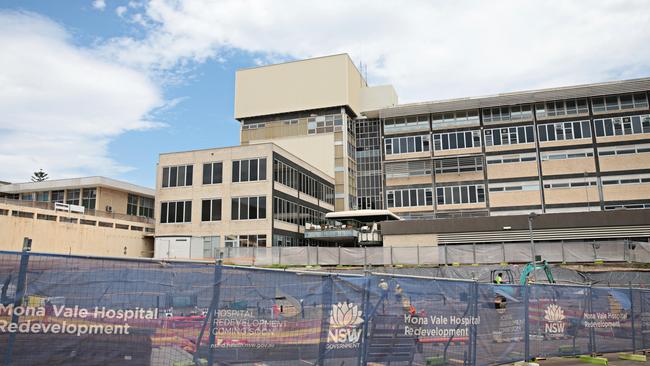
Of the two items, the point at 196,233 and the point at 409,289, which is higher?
the point at 196,233

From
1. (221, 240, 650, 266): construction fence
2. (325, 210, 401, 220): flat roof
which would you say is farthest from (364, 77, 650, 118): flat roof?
(221, 240, 650, 266): construction fence

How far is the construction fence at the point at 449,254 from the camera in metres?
35.9

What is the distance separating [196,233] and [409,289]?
1514 inches

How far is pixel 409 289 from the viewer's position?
9.21 metres

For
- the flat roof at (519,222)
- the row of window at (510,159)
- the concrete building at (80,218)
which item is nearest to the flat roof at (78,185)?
the concrete building at (80,218)

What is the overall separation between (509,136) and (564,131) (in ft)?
18.7

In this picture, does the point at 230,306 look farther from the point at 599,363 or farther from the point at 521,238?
the point at 521,238

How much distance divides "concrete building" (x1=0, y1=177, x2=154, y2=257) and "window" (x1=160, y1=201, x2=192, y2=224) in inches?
202

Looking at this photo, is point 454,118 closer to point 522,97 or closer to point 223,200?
point 522,97

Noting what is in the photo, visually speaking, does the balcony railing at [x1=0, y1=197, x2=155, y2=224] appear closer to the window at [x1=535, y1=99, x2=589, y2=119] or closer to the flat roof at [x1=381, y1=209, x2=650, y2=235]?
the flat roof at [x1=381, y1=209, x2=650, y2=235]

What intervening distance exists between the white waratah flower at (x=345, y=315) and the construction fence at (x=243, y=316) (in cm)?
2

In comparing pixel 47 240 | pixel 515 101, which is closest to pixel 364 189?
pixel 515 101

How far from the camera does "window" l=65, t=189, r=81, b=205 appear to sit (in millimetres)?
56519

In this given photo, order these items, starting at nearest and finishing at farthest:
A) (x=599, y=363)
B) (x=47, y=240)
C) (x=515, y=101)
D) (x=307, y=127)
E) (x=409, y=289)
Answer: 1. (x=409, y=289)
2. (x=599, y=363)
3. (x=47, y=240)
4. (x=515, y=101)
5. (x=307, y=127)
